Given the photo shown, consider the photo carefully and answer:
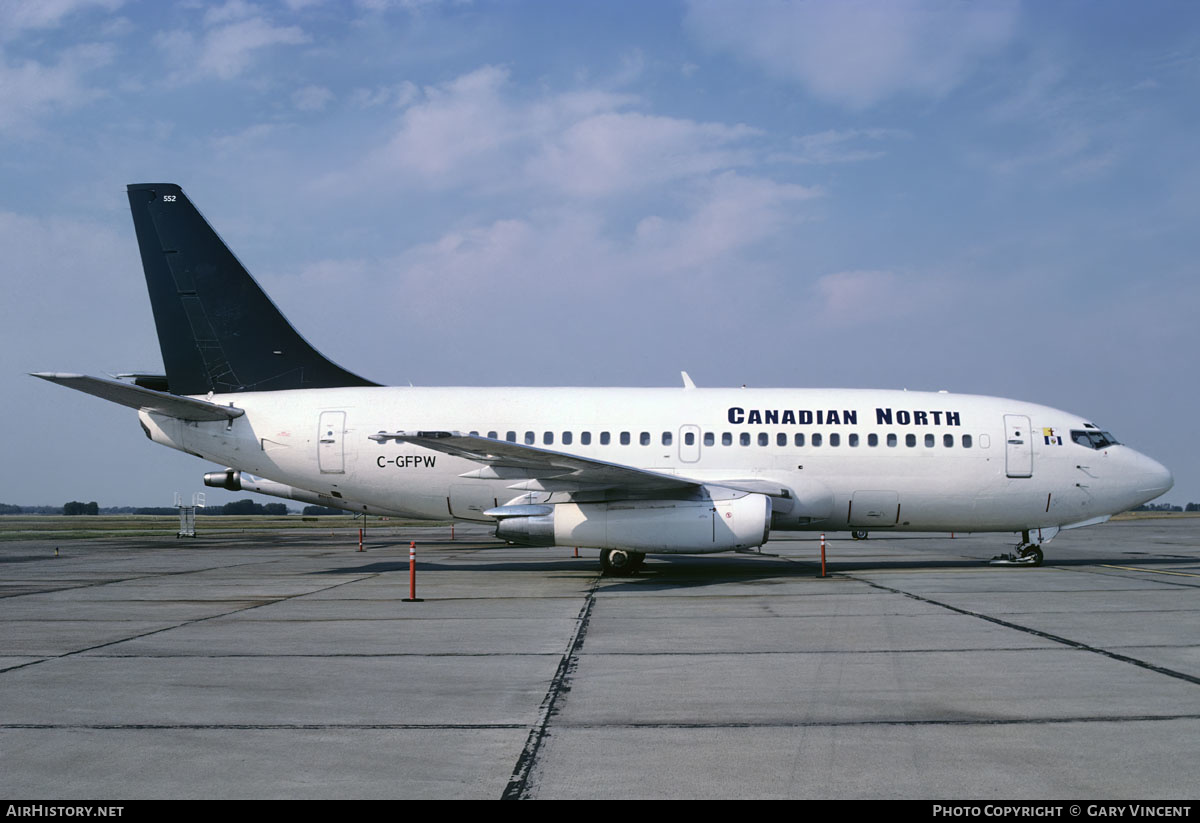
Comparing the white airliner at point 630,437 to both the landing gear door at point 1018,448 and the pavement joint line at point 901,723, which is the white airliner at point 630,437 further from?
the pavement joint line at point 901,723

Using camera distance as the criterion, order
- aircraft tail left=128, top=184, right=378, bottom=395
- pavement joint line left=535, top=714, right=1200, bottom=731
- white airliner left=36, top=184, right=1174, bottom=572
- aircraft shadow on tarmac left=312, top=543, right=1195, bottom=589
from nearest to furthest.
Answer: pavement joint line left=535, top=714, right=1200, bottom=731
aircraft shadow on tarmac left=312, top=543, right=1195, bottom=589
white airliner left=36, top=184, right=1174, bottom=572
aircraft tail left=128, top=184, right=378, bottom=395

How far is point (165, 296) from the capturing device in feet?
62.7

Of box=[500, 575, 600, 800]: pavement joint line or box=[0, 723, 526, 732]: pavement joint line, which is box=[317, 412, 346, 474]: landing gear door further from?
box=[0, 723, 526, 732]: pavement joint line

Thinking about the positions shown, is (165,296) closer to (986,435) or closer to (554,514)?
(554,514)

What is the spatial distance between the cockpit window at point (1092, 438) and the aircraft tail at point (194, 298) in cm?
1741

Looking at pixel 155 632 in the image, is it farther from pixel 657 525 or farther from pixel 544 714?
pixel 657 525

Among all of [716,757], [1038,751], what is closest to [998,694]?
[1038,751]

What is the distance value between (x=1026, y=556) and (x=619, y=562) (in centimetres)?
899

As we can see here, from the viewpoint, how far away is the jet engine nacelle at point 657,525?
15.5 meters

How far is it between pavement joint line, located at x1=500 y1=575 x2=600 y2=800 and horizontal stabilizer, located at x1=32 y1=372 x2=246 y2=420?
1012 cm

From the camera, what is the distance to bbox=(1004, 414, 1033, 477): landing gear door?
59.8 ft

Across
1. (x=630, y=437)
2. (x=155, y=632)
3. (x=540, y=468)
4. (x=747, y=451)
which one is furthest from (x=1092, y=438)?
(x=155, y=632)

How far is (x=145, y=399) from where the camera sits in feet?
56.2

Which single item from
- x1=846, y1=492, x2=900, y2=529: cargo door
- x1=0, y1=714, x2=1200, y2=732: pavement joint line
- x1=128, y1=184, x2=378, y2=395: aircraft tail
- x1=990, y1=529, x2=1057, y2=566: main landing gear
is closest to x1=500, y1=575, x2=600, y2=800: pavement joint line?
x1=0, y1=714, x2=1200, y2=732: pavement joint line
